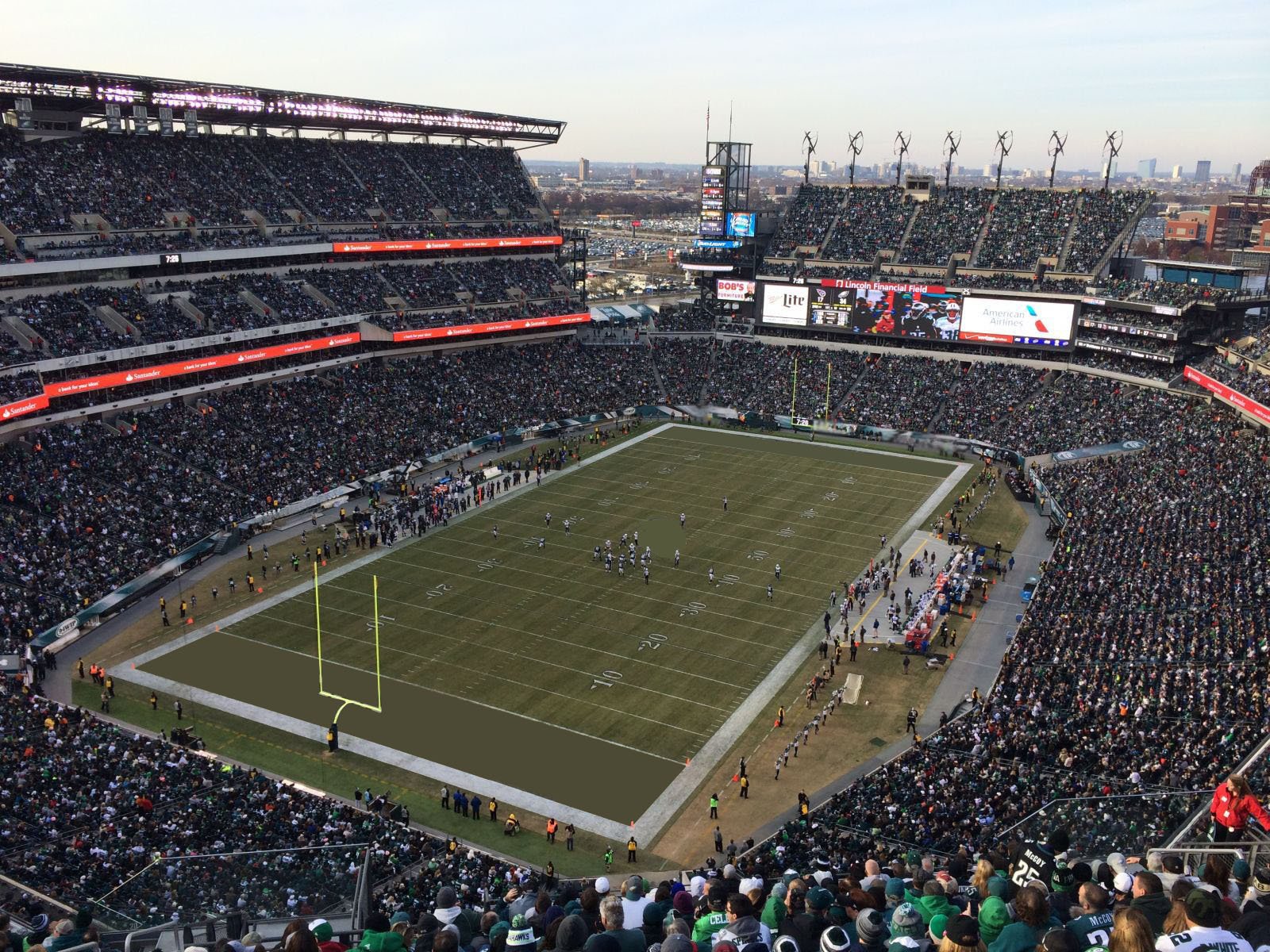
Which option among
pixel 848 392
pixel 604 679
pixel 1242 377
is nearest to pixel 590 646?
pixel 604 679

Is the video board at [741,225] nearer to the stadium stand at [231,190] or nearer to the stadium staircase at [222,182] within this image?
the stadium stand at [231,190]

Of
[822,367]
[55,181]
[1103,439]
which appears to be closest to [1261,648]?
[1103,439]

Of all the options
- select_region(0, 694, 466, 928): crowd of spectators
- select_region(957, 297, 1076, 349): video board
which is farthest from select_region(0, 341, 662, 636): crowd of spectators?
select_region(957, 297, 1076, 349): video board

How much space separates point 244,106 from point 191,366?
16.7 metres

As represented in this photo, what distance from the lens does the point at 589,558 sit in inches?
1517

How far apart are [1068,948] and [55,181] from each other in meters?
52.5

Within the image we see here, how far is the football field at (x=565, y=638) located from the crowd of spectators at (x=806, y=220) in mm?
30159

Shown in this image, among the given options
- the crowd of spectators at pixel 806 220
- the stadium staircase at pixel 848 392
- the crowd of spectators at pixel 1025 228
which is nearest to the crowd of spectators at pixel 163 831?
the stadium staircase at pixel 848 392

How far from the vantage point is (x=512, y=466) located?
48.7m

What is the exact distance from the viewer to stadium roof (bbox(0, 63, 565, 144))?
151 feet

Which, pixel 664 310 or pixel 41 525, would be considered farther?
pixel 664 310

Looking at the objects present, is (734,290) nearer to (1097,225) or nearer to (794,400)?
(794,400)

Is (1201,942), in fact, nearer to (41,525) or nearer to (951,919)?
(951,919)

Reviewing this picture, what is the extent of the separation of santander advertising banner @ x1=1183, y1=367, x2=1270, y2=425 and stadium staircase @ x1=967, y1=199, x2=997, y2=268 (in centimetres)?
1642
